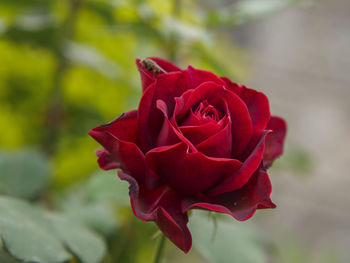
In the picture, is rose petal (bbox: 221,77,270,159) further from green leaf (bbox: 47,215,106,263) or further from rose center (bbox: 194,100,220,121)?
green leaf (bbox: 47,215,106,263)

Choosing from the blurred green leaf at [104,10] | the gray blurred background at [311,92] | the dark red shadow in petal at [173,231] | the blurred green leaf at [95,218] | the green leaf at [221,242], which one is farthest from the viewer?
the gray blurred background at [311,92]

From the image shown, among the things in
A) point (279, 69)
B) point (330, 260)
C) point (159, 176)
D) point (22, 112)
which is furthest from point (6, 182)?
point (279, 69)

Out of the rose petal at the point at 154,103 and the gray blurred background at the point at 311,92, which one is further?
the gray blurred background at the point at 311,92

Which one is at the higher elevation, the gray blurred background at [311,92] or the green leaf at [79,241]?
the green leaf at [79,241]

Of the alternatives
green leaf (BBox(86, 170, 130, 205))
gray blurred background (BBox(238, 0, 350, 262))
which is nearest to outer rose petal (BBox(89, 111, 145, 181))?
green leaf (BBox(86, 170, 130, 205))

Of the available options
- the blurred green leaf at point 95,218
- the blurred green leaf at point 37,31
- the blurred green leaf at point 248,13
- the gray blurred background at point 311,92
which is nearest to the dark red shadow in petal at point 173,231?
the blurred green leaf at point 95,218

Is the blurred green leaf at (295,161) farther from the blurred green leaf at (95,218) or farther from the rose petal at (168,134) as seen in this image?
the rose petal at (168,134)

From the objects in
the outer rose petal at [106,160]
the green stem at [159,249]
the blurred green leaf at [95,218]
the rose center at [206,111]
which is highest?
the rose center at [206,111]

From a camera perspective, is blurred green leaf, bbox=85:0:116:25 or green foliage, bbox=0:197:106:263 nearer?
green foliage, bbox=0:197:106:263
